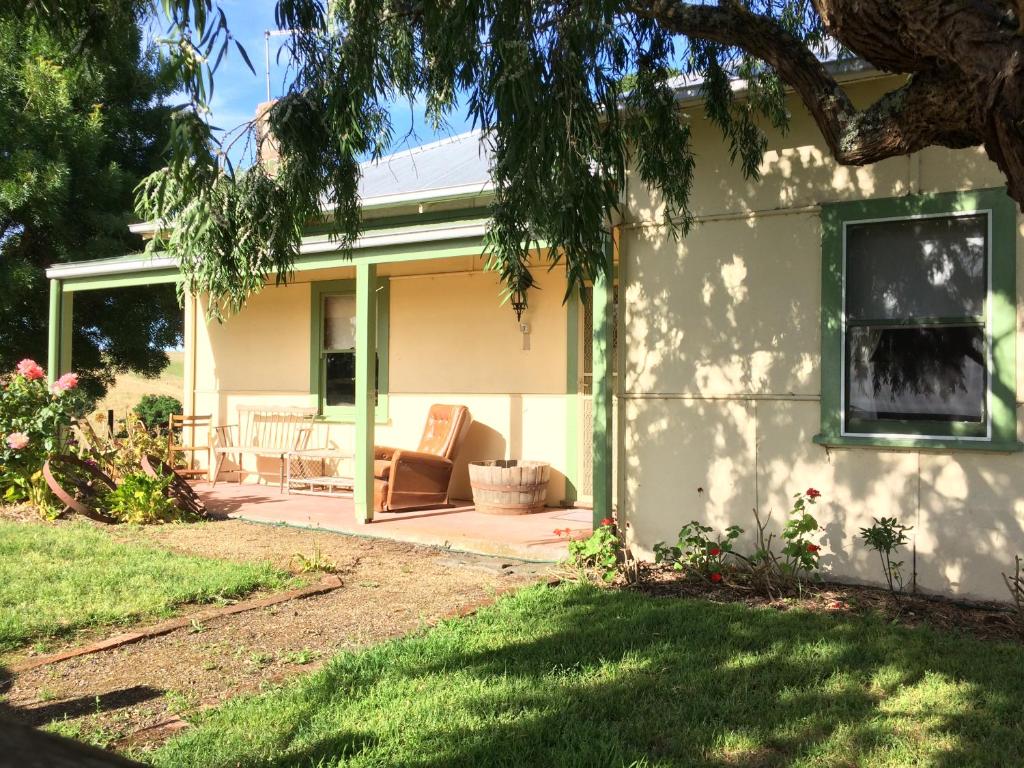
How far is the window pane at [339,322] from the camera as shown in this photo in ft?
38.0

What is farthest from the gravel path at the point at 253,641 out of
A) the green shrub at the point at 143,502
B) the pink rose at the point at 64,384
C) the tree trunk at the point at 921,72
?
the tree trunk at the point at 921,72

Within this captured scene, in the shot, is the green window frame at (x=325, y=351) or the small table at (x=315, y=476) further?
the green window frame at (x=325, y=351)

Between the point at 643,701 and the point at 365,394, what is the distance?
5129 mm

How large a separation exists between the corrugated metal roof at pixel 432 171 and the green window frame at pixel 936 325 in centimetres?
386

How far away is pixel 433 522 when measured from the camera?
8.62m

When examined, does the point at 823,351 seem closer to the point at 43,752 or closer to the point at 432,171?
the point at 43,752

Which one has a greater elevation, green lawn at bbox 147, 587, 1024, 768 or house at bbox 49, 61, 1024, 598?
house at bbox 49, 61, 1024, 598

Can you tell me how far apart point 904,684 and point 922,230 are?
3.14m

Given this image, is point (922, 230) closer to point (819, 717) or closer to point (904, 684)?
point (904, 684)

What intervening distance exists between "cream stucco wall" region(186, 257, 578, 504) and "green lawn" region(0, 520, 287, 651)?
153 inches

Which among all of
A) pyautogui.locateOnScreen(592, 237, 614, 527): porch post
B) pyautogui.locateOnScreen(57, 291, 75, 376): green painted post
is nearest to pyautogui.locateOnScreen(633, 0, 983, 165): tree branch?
pyautogui.locateOnScreen(592, 237, 614, 527): porch post

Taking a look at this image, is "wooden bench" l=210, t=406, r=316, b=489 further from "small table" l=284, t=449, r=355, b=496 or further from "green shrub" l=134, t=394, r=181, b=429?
"green shrub" l=134, t=394, r=181, b=429

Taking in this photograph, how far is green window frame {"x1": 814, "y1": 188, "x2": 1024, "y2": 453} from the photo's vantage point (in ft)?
18.2

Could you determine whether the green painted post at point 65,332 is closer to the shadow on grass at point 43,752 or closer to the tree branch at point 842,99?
the tree branch at point 842,99
